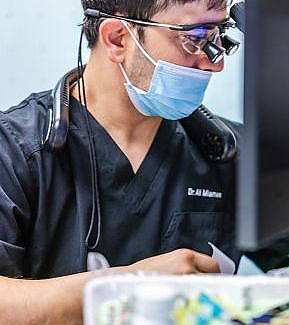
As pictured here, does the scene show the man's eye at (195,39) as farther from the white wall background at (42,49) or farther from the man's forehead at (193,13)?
the white wall background at (42,49)

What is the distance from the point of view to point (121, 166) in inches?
44.9

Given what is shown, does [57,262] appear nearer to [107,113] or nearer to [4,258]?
[4,258]

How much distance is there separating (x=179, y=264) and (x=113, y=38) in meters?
0.43

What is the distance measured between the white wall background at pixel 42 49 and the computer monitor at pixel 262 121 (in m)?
1.05

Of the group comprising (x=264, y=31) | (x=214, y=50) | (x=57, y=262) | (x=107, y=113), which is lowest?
(x=57, y=262)

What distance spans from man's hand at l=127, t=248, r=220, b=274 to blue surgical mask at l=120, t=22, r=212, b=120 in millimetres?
288

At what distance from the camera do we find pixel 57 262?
43.1 inches

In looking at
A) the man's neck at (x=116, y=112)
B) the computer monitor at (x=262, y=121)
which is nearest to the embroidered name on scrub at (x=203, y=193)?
the man's neck at (x=116, y=112)

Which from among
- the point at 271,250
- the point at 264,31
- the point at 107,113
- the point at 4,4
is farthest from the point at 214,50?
the point at 4,4

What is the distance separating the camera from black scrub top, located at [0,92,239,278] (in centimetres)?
106

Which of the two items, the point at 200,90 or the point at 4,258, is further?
the point at 200,90

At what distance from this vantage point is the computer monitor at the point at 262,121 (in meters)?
0.52

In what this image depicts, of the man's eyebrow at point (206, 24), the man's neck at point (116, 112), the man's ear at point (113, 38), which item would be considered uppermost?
the man's eyebrow at point (206, 24)

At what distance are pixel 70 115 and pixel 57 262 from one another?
253 millimetres
